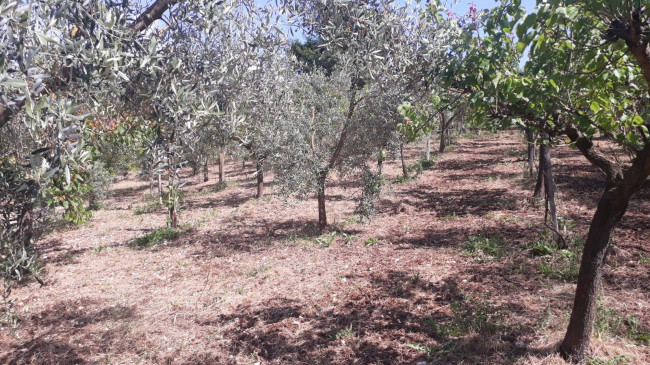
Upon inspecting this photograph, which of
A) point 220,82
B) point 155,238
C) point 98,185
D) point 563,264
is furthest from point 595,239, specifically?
point 98,185

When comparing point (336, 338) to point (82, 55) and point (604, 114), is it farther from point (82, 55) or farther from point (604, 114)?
point (82, 55)

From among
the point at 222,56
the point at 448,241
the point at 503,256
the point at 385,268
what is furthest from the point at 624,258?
the point at 222,56

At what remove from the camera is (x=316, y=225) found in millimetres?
12727

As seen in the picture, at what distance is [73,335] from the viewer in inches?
273

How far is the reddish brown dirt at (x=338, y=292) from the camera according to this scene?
5586 mm

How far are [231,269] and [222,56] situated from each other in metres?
6.31

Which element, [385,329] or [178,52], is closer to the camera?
[178,52]

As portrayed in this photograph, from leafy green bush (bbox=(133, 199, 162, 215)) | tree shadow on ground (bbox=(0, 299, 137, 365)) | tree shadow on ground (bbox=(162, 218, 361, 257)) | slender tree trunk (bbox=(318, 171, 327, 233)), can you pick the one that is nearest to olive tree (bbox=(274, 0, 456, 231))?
slender tree trunk (bbox=(318, 171, 327, 233))

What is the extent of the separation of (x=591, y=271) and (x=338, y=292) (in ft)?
14.1

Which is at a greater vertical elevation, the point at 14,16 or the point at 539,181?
the point at 14,16

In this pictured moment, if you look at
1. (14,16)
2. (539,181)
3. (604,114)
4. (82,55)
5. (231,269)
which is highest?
(14,16)

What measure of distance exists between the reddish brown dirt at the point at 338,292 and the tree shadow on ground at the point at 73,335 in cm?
3

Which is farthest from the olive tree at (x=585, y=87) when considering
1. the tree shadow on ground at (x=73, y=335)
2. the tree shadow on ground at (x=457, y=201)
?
the tree shadow on ground at (x=457, y=201)

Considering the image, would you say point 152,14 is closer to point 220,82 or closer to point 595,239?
point 220,82
